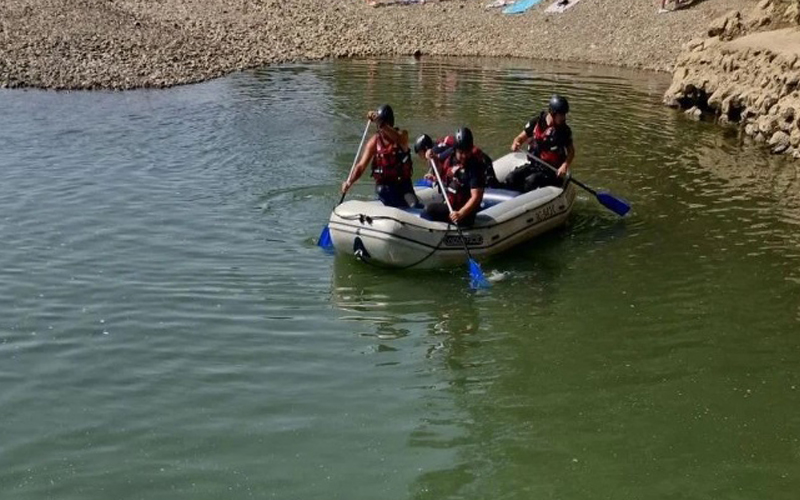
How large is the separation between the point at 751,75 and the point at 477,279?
11.4 metres

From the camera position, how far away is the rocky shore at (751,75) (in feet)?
57.6

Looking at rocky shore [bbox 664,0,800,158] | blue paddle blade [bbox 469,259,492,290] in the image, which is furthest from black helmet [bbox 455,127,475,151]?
rocky shore [bbox 664,0,800,158]

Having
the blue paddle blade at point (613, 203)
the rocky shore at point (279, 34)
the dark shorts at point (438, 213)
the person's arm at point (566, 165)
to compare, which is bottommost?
the blue paddle blade at point (613, 203)

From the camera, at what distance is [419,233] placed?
1080 centimetres

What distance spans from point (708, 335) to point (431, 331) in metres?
2.81

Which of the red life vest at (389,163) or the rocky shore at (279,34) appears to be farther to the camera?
the rocky shore at (279,34)

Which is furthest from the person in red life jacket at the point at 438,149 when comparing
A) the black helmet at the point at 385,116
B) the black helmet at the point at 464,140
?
the black helmet at the point at 385,116

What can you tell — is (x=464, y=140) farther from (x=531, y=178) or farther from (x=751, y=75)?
(x=751, y=75)

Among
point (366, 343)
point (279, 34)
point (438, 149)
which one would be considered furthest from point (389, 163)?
point (279, 34)

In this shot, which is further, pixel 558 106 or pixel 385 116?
pixel 558 106

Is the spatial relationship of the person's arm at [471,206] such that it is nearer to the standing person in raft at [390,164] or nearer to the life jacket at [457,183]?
the life jacket at [457,183]

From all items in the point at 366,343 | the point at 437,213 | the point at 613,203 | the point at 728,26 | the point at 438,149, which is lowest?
the point at 366,343

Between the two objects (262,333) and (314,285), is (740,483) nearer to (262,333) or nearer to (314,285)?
(262,333)

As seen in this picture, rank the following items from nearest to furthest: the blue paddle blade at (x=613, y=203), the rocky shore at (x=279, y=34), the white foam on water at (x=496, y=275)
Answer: the white foam on water at (x=496, y=275) < the blue paddle blade at (x=613, y=203) < the rocky shore at (x=279, y=34)
